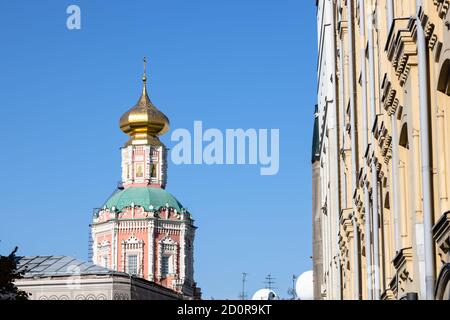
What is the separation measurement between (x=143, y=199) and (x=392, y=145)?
88.3 meters

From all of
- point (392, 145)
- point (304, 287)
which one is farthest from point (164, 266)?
point (392, 145)

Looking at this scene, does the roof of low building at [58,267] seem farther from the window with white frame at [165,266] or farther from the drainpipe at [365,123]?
the drainpipe at [365,123]

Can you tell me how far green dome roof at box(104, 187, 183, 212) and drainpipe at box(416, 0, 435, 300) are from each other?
90478 mm

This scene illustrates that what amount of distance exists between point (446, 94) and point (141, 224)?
90352 millimetres

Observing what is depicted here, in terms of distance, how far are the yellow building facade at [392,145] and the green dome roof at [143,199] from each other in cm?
7248

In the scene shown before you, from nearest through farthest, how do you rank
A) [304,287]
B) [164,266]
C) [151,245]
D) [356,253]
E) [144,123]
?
[356,253]
[304,287]
[151,245]
[164,266]
[144,123]

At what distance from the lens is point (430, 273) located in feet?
45.3

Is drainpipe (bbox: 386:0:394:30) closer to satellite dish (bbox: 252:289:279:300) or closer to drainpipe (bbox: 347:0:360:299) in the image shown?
drainpipe (bbox: 347:0:360:299)

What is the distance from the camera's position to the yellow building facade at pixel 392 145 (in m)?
13.5

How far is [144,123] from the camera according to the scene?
360ft

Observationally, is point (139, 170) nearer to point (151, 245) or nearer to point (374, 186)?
point (151, 245)

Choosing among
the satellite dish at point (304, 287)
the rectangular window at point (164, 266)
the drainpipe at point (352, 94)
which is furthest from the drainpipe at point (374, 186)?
the rectangular window at point (164, 266)
